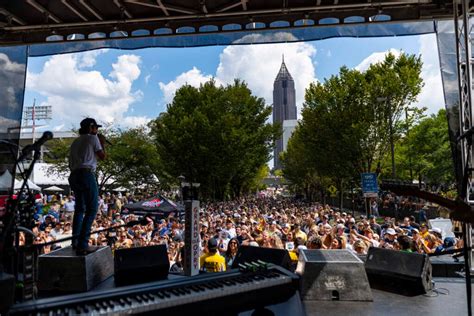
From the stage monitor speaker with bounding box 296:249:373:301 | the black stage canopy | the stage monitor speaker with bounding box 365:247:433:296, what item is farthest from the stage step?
the black stage canopy

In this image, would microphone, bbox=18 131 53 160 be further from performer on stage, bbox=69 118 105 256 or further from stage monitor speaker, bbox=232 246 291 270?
stage monitor speaker, bbox=232 246 291 270

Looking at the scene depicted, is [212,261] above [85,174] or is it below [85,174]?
below

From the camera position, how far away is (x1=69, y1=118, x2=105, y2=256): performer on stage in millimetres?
3773

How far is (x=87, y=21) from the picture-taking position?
17.7ft

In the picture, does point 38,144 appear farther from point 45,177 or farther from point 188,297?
point 45,177

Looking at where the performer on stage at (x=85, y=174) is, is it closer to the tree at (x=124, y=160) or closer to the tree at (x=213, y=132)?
the tree at (x=213, y=132)

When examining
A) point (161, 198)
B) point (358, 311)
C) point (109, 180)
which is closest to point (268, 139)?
point (161, 198)

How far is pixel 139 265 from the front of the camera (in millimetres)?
3693

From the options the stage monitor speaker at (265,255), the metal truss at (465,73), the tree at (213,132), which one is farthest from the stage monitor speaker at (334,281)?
the tree at (213,132)

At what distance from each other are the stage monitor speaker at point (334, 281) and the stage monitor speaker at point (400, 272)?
0.58 m

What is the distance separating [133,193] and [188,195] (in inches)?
1611

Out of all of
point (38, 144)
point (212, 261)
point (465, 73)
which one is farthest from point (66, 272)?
point (465, 73)

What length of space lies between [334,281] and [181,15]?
4187mm

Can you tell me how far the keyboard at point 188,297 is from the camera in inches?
74.9
